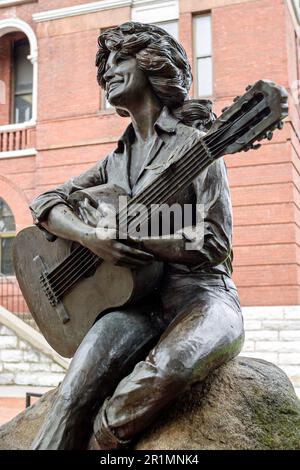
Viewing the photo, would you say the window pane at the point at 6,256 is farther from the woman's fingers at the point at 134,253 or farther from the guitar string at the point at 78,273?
the woman's fingers at the point at 134,253

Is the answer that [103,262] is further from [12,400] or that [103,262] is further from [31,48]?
[31,48]

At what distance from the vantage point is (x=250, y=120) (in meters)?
2.05

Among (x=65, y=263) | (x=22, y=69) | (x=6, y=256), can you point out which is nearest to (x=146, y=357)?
(x=65, y=263)

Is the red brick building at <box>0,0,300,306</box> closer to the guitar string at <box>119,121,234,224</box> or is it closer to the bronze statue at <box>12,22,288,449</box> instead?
the bronze statue at <box>12,22,288,449</box>

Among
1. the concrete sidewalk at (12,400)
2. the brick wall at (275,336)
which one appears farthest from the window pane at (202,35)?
the concrete sidewalk at (12,400)

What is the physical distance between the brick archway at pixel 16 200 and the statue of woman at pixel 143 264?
1028 centimetres

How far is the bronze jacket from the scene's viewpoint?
7.05 feet

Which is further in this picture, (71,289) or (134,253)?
(71,289)

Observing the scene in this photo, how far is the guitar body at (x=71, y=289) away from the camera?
7.13 ft

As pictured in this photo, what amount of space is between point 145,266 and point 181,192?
33cm

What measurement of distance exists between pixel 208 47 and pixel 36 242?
33.1 feet

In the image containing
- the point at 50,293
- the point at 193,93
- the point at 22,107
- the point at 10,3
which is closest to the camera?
the point at 50,293

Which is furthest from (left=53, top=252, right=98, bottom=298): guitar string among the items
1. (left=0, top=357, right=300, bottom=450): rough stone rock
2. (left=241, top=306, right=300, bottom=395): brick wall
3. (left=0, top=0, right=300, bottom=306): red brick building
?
(left=0, top=0, right=300, bottom=306): red brick building

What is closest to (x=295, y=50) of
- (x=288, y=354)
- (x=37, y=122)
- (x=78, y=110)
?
(x=78, y=110)
